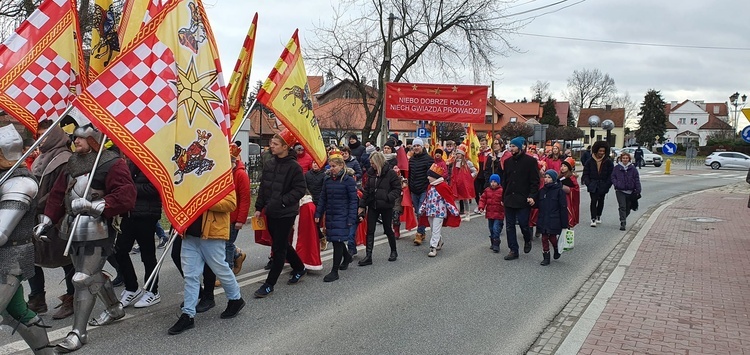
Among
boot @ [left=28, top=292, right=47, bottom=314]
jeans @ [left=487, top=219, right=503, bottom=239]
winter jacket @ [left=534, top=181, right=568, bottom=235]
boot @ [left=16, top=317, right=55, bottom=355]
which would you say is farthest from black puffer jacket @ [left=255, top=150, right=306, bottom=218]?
jeans @ [left=487, top=219, right=503, bottom=239]

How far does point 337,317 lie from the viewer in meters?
5.49

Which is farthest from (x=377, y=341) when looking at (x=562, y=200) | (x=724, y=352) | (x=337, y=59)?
(x=337, y=59)

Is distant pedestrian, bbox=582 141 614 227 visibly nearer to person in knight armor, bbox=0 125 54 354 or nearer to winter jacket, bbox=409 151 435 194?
winter jacket, bbox=409 151 435 194

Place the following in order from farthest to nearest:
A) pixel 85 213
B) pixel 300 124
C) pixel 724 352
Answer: pixel 300 124
pixel 724 352
pixel 85 213

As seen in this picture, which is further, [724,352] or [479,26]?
[479,26]

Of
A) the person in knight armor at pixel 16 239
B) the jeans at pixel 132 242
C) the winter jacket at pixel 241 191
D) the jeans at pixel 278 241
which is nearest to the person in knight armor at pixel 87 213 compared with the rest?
the person in knight armor at pixel 16 239

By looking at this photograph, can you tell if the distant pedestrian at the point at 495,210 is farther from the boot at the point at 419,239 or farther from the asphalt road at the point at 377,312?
the boot at the point at 419,239

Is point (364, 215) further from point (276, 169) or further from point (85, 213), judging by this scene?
point (85, 213)

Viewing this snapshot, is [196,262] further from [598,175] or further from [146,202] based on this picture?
[598,175]

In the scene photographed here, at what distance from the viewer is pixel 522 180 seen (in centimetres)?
823

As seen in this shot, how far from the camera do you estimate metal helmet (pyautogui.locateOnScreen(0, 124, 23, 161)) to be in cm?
370

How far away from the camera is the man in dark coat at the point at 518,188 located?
821 centimetres

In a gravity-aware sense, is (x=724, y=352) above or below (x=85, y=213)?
below

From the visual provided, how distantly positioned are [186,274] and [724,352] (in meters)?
4.71
